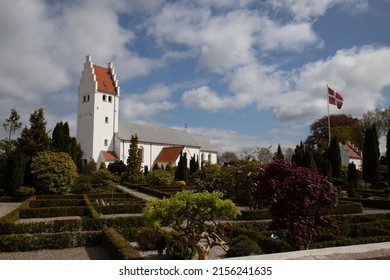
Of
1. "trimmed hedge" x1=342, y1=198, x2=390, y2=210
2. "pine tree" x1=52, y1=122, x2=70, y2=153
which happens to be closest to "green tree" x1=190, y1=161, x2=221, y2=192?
"trimmed hedge" x1=342, y1=198, x2=390, y2=210

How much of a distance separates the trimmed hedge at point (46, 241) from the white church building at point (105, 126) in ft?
122

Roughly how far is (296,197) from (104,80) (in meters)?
47.4

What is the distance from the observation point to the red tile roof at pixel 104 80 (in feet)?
162

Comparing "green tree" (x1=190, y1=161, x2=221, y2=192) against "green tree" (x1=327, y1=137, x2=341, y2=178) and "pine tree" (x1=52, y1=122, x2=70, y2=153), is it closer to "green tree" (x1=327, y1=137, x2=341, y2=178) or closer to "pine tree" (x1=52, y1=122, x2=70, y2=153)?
"pine tree" (x1=52, y1=122, x2=70, y2=153)

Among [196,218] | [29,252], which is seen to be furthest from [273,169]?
[29,252]

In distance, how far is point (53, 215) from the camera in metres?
15.4

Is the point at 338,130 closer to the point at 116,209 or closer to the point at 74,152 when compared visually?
the point at 74,152

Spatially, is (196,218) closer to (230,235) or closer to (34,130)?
(230,235)

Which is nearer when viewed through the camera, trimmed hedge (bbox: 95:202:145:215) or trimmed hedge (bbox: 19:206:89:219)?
trimmed hedge (bbox: 19:206:89:219)

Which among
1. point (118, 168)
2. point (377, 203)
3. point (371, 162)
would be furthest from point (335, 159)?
point (118, 168)

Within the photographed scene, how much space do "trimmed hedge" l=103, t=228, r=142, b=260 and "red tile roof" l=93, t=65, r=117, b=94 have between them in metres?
42.2

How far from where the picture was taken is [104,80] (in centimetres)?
5059

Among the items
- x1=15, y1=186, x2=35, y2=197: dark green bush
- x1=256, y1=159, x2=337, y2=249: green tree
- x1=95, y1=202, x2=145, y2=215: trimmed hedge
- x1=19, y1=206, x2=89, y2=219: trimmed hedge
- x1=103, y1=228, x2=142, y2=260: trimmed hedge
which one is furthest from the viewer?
x1=15, y1=186, x2=35, y2=197: dark green bush

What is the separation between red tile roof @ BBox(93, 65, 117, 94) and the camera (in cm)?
4950
